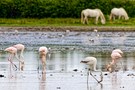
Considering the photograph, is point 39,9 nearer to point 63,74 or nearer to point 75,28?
point 75,28

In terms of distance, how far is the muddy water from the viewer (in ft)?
61.8

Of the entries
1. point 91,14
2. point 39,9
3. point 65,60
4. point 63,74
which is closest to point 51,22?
point 39,9

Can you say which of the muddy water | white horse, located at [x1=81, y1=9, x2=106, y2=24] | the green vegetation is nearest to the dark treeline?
the green vegetation

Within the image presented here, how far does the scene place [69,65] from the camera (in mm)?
23984

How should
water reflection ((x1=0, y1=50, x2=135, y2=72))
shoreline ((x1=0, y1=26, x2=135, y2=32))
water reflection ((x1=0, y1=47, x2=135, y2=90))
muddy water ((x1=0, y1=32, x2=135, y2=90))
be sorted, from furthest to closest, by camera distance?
shoreline ((x1=0, y1=26, x2=135, y2=32)), water reflection ((x1=0, y1=50, x2=135, y2=72)), muddy water ((x1=0, y1=32, x2=135, y2=90)), water reflection ((x1=0, y1=47, x2=135, y2=90))

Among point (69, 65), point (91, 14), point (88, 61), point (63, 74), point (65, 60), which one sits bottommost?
point (91, 14)

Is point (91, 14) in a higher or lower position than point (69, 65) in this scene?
lower

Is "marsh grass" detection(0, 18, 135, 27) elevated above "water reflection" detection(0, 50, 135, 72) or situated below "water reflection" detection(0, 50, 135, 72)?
below

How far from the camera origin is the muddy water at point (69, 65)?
18.8 metres

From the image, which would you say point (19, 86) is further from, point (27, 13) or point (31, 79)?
point (27, 13)

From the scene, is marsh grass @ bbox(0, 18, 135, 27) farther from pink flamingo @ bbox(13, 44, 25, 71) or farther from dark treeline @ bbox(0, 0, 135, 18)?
pink flamingo @ bbox(13, 44, 25, 71)

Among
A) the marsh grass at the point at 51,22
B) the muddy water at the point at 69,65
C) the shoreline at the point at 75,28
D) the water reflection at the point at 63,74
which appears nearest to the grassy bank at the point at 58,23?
the marsh grass at the point at 51,22

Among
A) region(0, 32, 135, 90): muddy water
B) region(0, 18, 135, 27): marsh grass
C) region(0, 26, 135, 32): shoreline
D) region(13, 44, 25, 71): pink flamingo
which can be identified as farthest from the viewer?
region(0, 18, 135, 27): marsh grass

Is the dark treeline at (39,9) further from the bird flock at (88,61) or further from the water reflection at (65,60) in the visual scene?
the bird flock at (88,61)
